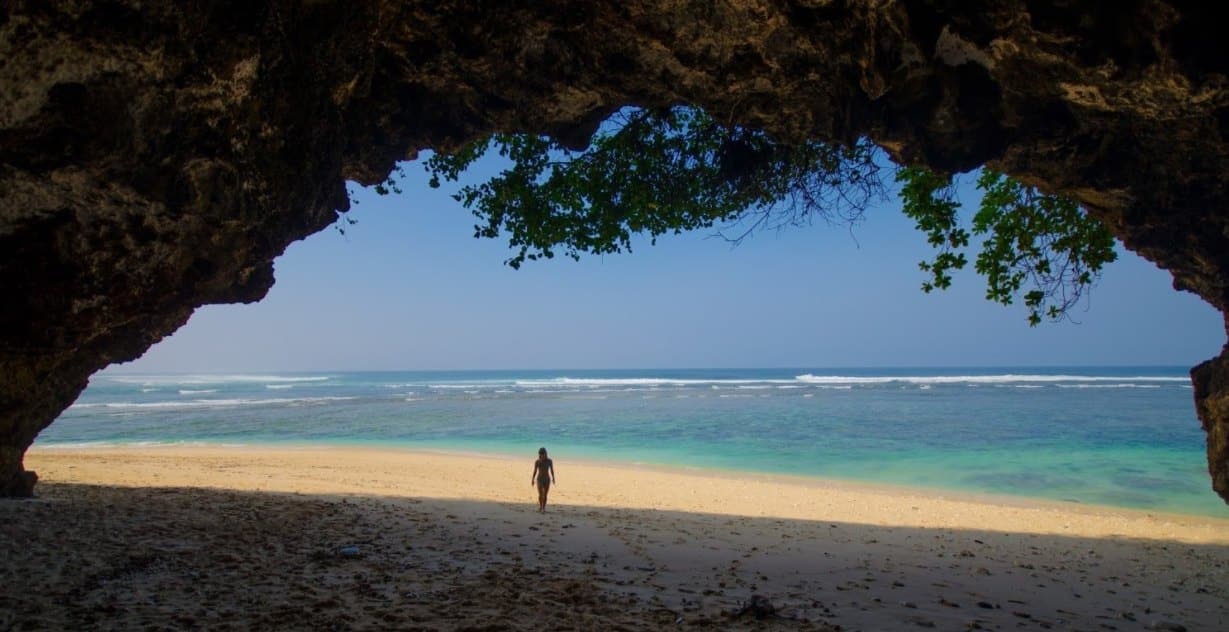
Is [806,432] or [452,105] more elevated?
[452,105]

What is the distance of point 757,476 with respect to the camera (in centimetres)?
1744

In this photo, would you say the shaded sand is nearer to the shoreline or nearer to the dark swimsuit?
the dark swimsuit

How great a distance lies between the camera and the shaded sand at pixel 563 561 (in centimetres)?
426

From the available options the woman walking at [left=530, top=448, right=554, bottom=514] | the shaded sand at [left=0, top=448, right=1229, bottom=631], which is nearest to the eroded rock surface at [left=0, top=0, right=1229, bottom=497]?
the shaded sand at [left=0, top=448, right=1229, bottom=631]

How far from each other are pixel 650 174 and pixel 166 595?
642 cm

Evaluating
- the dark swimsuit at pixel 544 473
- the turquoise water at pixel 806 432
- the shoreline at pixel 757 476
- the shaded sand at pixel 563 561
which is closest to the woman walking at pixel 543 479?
the dark swimsuit at pixel 544 473

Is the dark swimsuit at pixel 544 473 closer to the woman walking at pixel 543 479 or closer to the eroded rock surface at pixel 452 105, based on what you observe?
the woman walking at pixel 543 479

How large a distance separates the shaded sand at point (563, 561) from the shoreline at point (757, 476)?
92cm

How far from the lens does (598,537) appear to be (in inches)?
320

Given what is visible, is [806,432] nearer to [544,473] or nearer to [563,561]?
[544,473]

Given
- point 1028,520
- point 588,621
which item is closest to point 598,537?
point 588,621

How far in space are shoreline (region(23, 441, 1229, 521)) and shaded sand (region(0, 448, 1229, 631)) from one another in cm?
92

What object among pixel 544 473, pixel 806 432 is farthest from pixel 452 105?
pixel 806 432

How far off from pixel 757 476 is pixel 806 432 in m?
10.0
